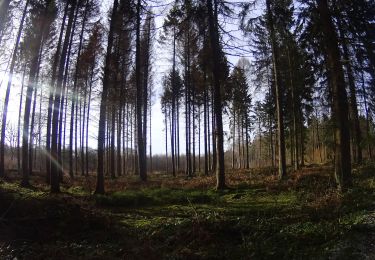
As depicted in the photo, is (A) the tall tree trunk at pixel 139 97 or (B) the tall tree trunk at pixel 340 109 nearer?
(B) the tall tree trunk at pixel 340 109

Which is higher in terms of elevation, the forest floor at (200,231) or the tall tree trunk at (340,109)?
the tall tree trunk at (340,109)

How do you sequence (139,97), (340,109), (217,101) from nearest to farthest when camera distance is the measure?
(340,109) < (217,101) < (139,97)

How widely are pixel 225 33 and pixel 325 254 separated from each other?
12536 millimetres

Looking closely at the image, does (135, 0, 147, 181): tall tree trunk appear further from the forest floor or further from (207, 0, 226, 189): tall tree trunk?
the forest floor

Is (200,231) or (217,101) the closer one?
(200,231)

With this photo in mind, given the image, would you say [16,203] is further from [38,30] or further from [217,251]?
[38,30]

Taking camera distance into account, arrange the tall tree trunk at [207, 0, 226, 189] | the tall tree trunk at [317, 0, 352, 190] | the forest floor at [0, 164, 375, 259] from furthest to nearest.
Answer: the tall tree trunk at [207, 0, 226, 189]
the tall tree trunk at [317, 0, 352, 190]
the forest floor at [0, 164, 375, 259]

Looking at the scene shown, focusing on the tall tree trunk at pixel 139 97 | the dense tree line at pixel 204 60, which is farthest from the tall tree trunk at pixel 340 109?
the tall tree trunk at pixel 139 97

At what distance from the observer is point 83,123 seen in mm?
36062

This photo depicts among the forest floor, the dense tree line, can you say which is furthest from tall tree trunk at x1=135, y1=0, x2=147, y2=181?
the forest floor

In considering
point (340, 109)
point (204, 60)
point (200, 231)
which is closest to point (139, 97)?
point (204, 60)

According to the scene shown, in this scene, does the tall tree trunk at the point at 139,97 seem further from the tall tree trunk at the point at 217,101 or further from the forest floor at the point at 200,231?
the forest floor at the point at 200,231

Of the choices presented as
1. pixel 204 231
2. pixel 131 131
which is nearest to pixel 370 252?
pixel 204 231

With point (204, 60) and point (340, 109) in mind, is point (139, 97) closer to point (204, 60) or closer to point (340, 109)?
point (204, 60)
